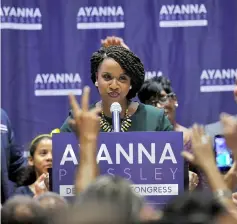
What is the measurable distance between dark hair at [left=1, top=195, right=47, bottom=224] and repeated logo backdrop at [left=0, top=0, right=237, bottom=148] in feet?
17.3

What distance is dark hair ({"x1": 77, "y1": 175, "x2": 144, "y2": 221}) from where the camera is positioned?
2607 millimetres

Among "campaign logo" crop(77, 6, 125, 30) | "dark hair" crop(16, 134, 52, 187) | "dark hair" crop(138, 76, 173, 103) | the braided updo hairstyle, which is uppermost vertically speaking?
"campaign logo" crop(77, 6, 125, 30)

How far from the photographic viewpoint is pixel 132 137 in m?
4.33

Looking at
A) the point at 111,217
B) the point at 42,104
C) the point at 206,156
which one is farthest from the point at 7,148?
the point at 111,217

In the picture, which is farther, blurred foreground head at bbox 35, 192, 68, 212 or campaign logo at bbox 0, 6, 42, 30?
campaign logo at bbox 0, 6, 42, 30

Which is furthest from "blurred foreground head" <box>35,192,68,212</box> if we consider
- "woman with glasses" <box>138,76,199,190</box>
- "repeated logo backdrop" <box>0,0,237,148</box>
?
"repeated logo backdrop" <box>0,0,237,148</box>

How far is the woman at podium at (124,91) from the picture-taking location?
498cm

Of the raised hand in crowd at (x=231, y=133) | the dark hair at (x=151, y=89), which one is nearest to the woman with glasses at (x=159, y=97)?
the dark hair at (x=151, y=89)

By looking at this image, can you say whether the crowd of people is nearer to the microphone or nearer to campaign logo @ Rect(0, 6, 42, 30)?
the microphone

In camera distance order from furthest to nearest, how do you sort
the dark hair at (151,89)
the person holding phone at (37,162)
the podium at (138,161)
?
Answer: the dark hair at (151,89), the person holding phone at (37,162), the podium at (138,161)

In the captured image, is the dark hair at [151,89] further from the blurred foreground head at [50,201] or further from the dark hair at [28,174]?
the blurred foreground head at [50,201]

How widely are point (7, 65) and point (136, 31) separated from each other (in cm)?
124

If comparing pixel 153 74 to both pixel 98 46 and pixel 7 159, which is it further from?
pixel 7 159

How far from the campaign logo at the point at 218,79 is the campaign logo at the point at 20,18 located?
161cm
